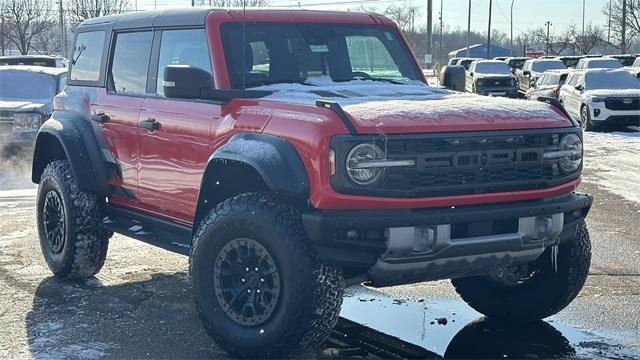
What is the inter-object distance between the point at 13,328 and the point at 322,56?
2734mm

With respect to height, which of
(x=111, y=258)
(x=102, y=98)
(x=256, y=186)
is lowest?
(x=111, y=258)

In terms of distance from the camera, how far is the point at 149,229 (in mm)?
6297

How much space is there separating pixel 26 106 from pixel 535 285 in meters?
9.94

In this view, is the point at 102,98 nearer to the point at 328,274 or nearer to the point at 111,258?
the point at 111,258

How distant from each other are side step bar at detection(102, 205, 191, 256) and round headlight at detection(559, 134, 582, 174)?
7.86ft

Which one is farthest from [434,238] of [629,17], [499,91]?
[629,17]

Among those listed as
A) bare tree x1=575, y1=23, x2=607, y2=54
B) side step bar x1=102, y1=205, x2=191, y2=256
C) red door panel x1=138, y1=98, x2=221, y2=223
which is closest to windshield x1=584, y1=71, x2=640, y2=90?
side step bar x1=102, y1=205, x2=191, y2=256

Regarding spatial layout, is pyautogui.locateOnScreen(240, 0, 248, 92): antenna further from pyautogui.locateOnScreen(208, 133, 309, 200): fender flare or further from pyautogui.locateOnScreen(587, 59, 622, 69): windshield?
pyautogui.locateOnScreen(587, 59, 622, 69): windshield

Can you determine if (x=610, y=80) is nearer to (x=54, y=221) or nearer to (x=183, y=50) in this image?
(x=54, y=221)

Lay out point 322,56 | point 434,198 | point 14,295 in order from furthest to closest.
A: point 14,295 → point 322,56 → point 434,198

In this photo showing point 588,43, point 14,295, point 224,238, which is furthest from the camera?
point 588,43

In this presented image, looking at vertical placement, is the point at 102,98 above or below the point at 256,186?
above

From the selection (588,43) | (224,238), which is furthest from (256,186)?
(588,43)

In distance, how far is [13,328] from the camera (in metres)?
5.71
